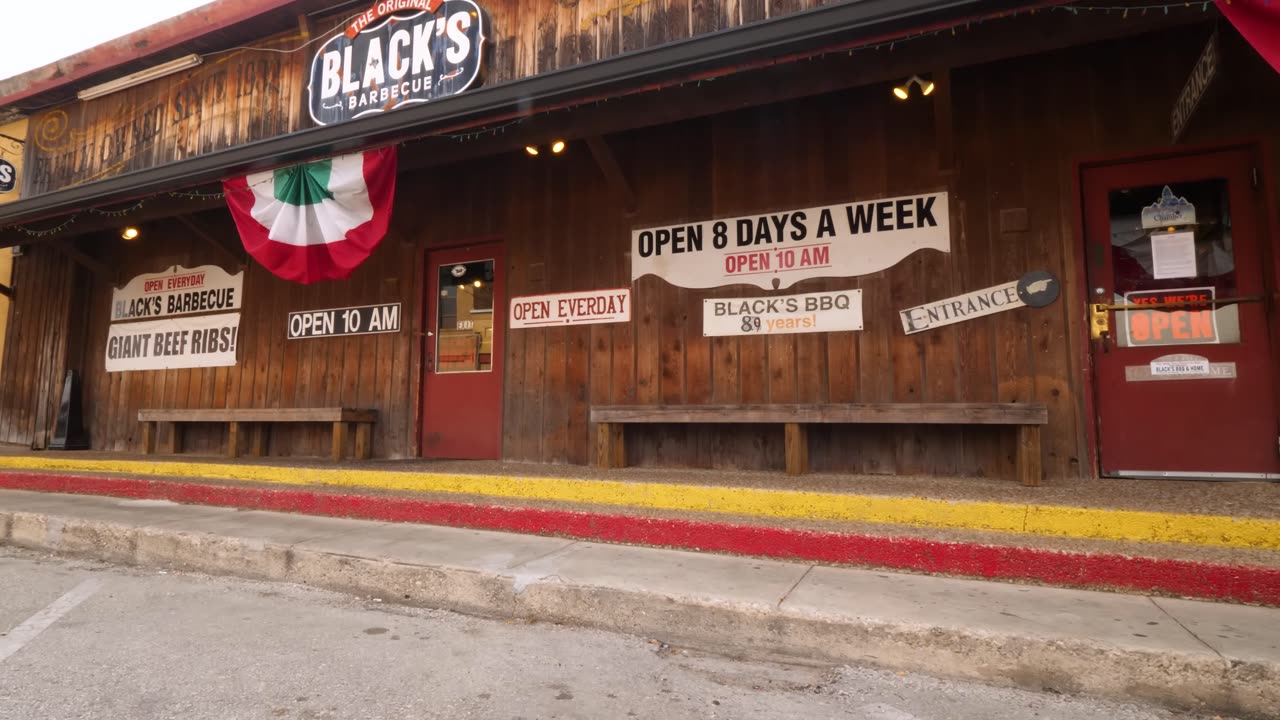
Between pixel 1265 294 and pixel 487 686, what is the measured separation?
5.32 meters

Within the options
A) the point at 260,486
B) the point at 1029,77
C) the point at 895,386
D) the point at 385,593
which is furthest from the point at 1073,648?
the point at 260,486

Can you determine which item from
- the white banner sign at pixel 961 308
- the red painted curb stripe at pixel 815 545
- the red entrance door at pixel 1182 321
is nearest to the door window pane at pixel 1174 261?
the red entrance door at pixel 1182 321

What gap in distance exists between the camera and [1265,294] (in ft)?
14.5

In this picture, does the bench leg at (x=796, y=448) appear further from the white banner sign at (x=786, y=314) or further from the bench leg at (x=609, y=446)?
the bench leg at (x=609, y=446)

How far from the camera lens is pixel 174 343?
8.73 meters

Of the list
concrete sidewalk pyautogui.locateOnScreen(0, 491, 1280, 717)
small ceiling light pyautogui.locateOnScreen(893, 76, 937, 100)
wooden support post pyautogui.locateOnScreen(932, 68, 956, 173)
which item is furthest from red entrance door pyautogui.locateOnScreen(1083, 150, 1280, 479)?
concrete sidewalk pyautogui.locateOnScreen(0, 491, 1280, 717)

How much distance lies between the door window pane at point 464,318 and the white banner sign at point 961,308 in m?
3.98

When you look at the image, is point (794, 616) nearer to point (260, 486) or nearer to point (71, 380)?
point (260, 486)

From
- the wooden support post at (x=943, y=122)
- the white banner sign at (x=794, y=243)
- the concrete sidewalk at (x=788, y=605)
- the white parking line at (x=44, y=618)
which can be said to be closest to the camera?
the concrete sidewalk at (x=788, y=605)

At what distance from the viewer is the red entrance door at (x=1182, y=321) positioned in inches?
174

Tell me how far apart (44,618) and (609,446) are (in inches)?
144

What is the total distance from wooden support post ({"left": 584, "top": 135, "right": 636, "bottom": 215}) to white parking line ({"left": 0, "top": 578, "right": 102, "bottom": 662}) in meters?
4.43

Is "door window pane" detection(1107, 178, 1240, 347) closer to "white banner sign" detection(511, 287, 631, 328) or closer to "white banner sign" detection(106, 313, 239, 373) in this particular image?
"white banner sign" detection(511, 287, 631, 328)

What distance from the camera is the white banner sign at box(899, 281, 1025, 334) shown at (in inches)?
196
